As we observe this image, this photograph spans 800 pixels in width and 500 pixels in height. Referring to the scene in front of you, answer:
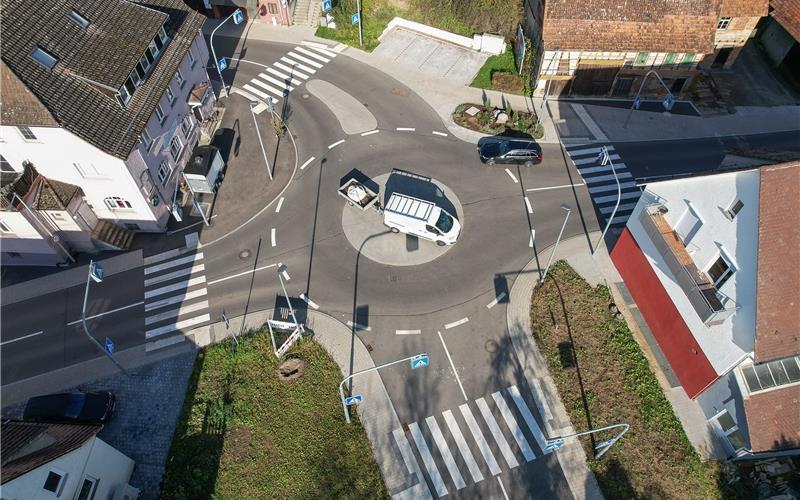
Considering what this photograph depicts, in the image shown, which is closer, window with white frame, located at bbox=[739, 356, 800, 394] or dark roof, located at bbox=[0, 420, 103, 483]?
dark roof, located at bbox=[0, 420, 103, 483]

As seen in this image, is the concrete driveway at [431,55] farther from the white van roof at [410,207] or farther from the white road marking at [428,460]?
the white road marking at [428,460]

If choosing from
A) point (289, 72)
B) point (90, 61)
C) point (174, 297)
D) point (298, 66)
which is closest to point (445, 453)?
point (174, 297)

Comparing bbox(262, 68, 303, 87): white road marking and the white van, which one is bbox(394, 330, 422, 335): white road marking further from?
bbox(262, 68, 303, 87): white road marking

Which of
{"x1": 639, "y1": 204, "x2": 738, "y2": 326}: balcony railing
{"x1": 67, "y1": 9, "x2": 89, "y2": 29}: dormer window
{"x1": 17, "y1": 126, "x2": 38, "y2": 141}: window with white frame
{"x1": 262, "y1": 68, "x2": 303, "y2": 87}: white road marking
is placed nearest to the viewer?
{"x1": 639, "y1": 204, "x2": 738, "y2": 326}: balcony railing

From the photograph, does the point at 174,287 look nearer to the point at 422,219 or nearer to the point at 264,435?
the point at 264,435

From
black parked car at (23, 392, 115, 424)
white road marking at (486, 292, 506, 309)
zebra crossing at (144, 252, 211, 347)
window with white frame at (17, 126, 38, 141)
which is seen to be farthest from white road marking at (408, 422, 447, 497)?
window with white frame at (17, 126, 38, 141)

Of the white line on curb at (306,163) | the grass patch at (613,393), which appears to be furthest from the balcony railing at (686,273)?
the white line on curb at (306,163)

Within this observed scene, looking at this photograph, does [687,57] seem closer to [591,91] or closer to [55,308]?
[591,91]
